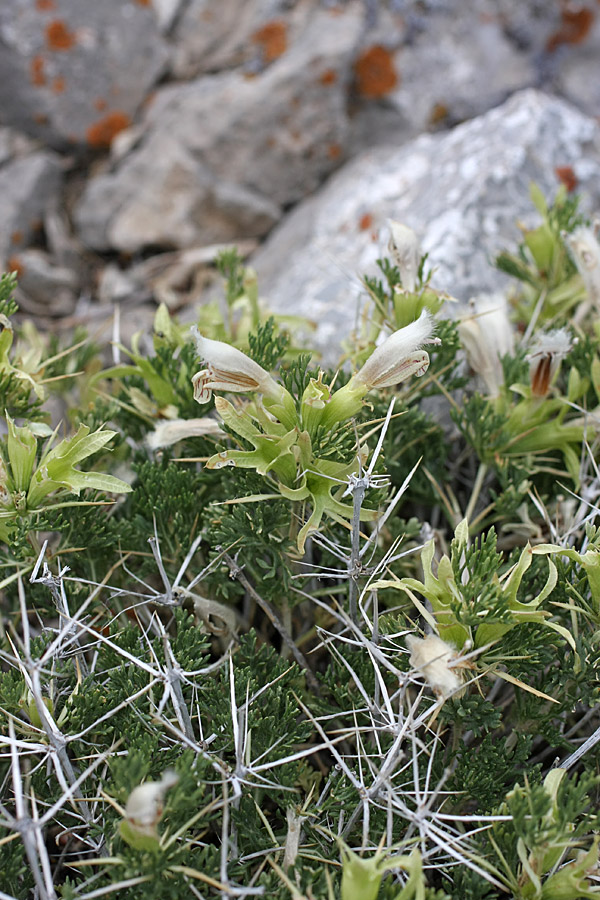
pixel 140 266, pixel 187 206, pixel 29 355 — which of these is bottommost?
pixel 140 266

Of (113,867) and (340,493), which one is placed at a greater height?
(340,493)

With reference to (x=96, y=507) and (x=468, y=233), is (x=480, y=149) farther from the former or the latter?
(x=96, y=507)

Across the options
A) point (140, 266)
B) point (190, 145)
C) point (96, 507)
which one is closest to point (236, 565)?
point (96, 507)

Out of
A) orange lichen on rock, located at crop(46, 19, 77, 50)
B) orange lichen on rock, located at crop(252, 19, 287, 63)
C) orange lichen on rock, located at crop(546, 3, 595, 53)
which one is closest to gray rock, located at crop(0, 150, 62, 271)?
orange lichen on rock, located at crop(46, 19, 77, 50)

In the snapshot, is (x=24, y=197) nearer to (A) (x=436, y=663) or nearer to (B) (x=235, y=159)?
(B) (x=235, y=159)

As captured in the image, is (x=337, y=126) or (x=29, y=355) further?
(x=337, y=126)

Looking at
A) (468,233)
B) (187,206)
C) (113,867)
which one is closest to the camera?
(113,867)

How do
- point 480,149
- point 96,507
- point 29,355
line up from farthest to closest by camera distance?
1. point 480,149
2. point 29,355
3. point 96,507
